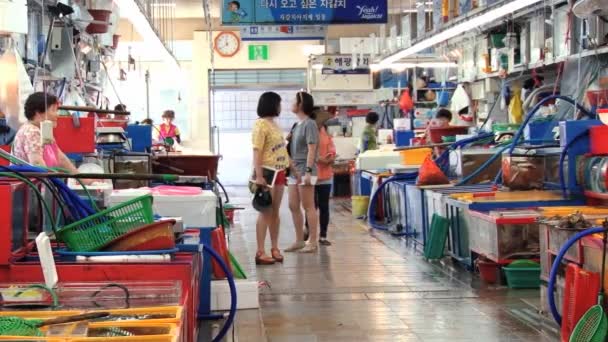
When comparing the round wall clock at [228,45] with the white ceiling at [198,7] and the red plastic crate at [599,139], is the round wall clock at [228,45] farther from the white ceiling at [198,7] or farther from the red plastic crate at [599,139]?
the red plastic crate at [599,139]

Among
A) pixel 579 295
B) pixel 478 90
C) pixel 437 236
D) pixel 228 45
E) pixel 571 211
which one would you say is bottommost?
pixel 437 236

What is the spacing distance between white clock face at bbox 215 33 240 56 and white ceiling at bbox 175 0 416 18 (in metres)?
0.64

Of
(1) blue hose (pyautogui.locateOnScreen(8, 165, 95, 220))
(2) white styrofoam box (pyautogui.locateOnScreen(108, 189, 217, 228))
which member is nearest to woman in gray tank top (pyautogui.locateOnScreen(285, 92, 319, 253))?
(2) white styrofoam box (pyautogui.locateOnScreen(108, 189, 217, 228))

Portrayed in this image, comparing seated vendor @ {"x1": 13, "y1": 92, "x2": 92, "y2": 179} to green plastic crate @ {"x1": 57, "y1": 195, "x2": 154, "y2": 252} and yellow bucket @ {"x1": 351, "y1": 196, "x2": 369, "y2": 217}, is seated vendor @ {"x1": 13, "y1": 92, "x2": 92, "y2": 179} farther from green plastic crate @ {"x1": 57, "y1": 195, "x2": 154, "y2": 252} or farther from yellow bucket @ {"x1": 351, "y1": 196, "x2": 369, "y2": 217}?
yellow bucket @ {"x1": 351, "y1": 196, "x2": 369, "y2": 217}

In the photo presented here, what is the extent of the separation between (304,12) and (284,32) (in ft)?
6.34

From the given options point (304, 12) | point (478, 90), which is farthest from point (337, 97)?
point (304, 12)

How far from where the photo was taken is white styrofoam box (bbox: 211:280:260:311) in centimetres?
625

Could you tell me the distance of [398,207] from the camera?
1191cm

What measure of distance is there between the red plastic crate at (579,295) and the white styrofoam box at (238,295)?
2.33 m

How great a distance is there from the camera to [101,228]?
3885 mm

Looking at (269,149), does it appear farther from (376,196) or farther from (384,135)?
(384,135)

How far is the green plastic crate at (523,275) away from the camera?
7.28 m

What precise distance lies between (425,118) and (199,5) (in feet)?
21.1

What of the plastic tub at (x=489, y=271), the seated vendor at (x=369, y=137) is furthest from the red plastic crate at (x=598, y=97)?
the seated vendor at (x=369, y=137)
